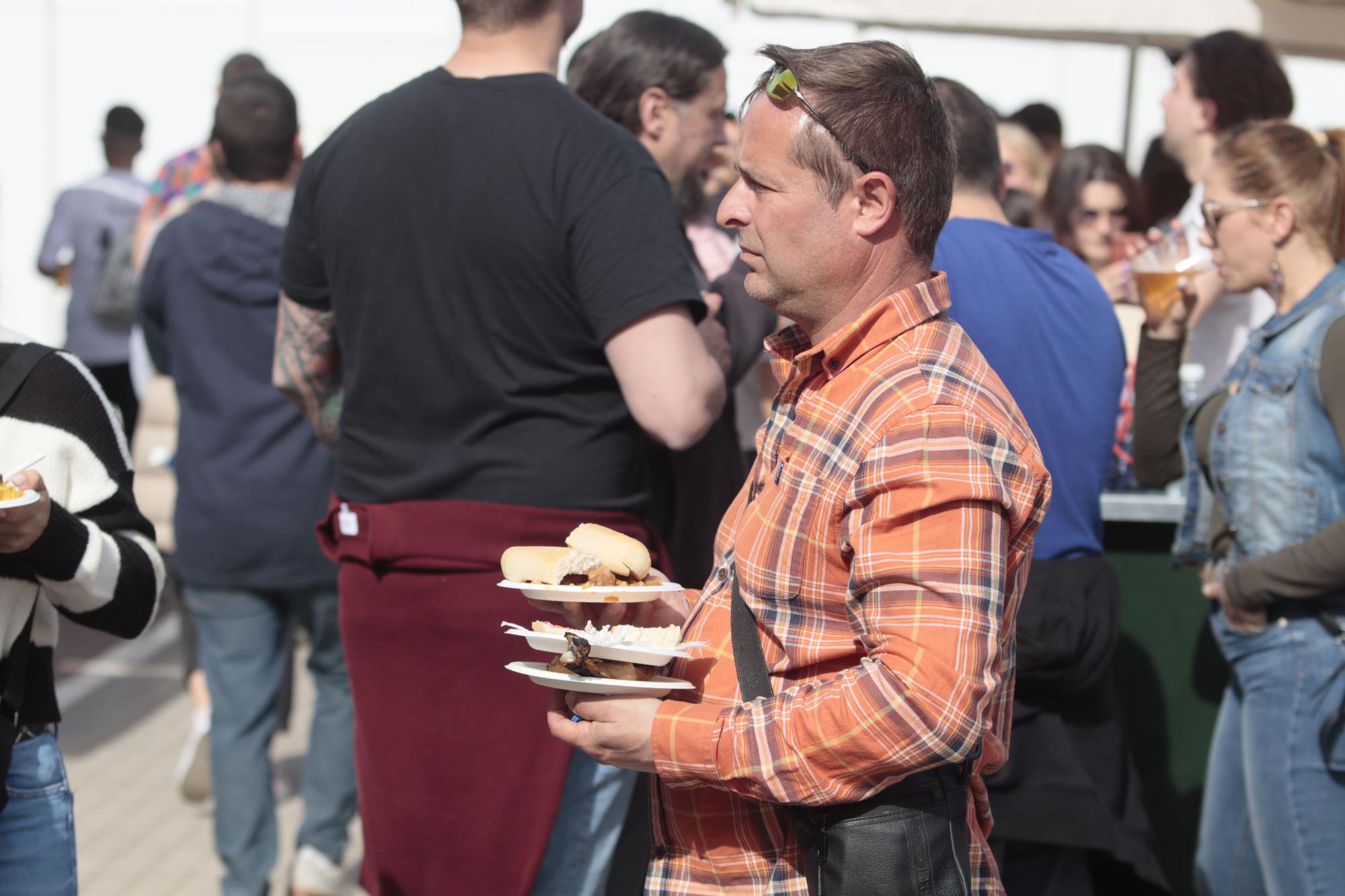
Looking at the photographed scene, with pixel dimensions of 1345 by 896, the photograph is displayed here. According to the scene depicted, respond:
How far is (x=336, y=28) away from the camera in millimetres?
11383

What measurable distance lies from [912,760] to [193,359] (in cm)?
322

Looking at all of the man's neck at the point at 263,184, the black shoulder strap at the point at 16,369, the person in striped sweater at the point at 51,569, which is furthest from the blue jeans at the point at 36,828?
the man's neck at the point at 263,184

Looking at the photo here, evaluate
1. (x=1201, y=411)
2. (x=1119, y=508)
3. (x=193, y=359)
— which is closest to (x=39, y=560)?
(x=193, y=359)

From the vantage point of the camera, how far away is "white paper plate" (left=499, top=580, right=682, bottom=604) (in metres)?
1.82

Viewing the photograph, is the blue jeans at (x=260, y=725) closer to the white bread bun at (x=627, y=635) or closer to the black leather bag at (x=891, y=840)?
the white bread bun at (x=627, y=635)

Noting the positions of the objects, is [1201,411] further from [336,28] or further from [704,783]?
[336,28]

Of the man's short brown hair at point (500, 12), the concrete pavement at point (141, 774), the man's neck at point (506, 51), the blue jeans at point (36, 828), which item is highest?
the man's short brown hair at point (500, 12)

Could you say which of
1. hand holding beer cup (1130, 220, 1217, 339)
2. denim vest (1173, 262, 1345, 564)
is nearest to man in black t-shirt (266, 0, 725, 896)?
denim vest (1173, 262, 1345, 564)

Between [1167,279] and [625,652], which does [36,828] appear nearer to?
[625,652]

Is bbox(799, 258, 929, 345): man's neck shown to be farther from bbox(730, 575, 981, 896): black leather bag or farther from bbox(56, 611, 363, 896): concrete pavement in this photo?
bbox(56, 611, 363, 896): concrete pavement

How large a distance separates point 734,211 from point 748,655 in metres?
0.56

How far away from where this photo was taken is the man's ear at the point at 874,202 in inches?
66.7

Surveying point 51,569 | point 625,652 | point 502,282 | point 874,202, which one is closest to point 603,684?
point 625,652

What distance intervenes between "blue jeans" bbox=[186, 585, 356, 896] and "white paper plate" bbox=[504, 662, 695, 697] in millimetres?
2604
